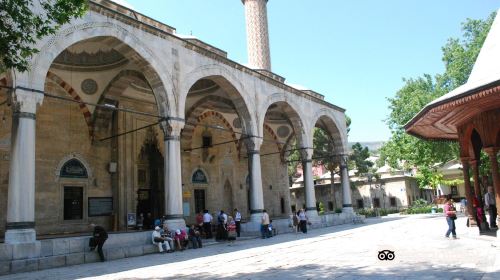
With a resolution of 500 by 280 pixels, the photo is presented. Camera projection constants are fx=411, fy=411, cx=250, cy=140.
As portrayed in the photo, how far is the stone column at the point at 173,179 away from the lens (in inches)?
445

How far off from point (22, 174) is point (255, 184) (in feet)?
27.1

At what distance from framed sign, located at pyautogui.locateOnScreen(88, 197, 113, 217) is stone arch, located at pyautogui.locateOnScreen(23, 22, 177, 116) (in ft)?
15.2

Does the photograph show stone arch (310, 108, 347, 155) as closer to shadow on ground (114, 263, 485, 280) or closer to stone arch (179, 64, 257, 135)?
stone arch (179, 64, 257, 135)

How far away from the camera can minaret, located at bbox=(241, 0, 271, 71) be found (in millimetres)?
21828

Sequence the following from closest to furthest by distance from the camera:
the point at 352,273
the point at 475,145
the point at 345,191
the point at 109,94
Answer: the point at 352,273
the point at 475,145
the point at 109,94
the point at 345,191

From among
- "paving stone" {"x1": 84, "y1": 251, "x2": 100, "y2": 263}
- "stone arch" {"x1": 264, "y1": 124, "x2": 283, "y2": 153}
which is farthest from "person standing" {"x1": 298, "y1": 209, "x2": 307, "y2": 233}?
"stone arch" {"x1": 264, "y1": 124, "x2": 283, "y2": 153}

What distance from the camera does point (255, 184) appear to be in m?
15.0

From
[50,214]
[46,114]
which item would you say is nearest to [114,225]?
[50,214]

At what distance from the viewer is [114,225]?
46.6 feet

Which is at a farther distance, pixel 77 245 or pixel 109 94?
pixel 109 94

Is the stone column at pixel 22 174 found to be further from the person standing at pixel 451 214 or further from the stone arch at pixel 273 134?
the stone arch at pixel 273 134

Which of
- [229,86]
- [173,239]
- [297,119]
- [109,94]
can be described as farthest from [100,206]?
[297,119]

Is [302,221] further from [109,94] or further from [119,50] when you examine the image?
[119,50]

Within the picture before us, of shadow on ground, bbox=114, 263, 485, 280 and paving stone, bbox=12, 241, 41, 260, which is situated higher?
paving stone, bbox=12, 241, 41, 260
